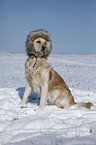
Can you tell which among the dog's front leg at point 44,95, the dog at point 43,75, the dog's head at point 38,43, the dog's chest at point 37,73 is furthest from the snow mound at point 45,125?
the dog's head at point 38,43

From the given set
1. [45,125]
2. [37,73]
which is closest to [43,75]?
[37,73]

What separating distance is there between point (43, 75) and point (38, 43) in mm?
782

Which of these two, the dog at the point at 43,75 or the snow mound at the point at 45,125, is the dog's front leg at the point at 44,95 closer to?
the dog at the point at 43,75

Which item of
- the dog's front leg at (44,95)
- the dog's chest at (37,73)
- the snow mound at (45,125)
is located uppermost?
the dog's chest at (37,73)

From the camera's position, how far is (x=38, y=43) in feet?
12.2

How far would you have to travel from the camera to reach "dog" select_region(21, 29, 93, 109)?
3.72 meters

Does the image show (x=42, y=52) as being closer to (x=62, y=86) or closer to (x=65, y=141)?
(x=62, y=86)

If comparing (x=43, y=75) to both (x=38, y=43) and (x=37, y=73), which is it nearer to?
(x=37, y=73)

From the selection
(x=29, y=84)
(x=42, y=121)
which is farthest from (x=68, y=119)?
(x=29, y=84)

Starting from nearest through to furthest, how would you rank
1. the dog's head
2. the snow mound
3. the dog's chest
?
the snow mound → the dog's head → the dog's chest

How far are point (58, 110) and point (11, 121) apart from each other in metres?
1.20

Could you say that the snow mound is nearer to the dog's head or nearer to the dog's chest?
the dog's chest

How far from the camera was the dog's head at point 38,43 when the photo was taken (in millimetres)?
3680

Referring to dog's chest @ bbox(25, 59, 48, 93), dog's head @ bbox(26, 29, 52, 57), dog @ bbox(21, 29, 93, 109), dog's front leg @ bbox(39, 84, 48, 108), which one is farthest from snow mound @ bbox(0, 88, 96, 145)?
dog's head @ bbox(26, 29, 52, 57)
